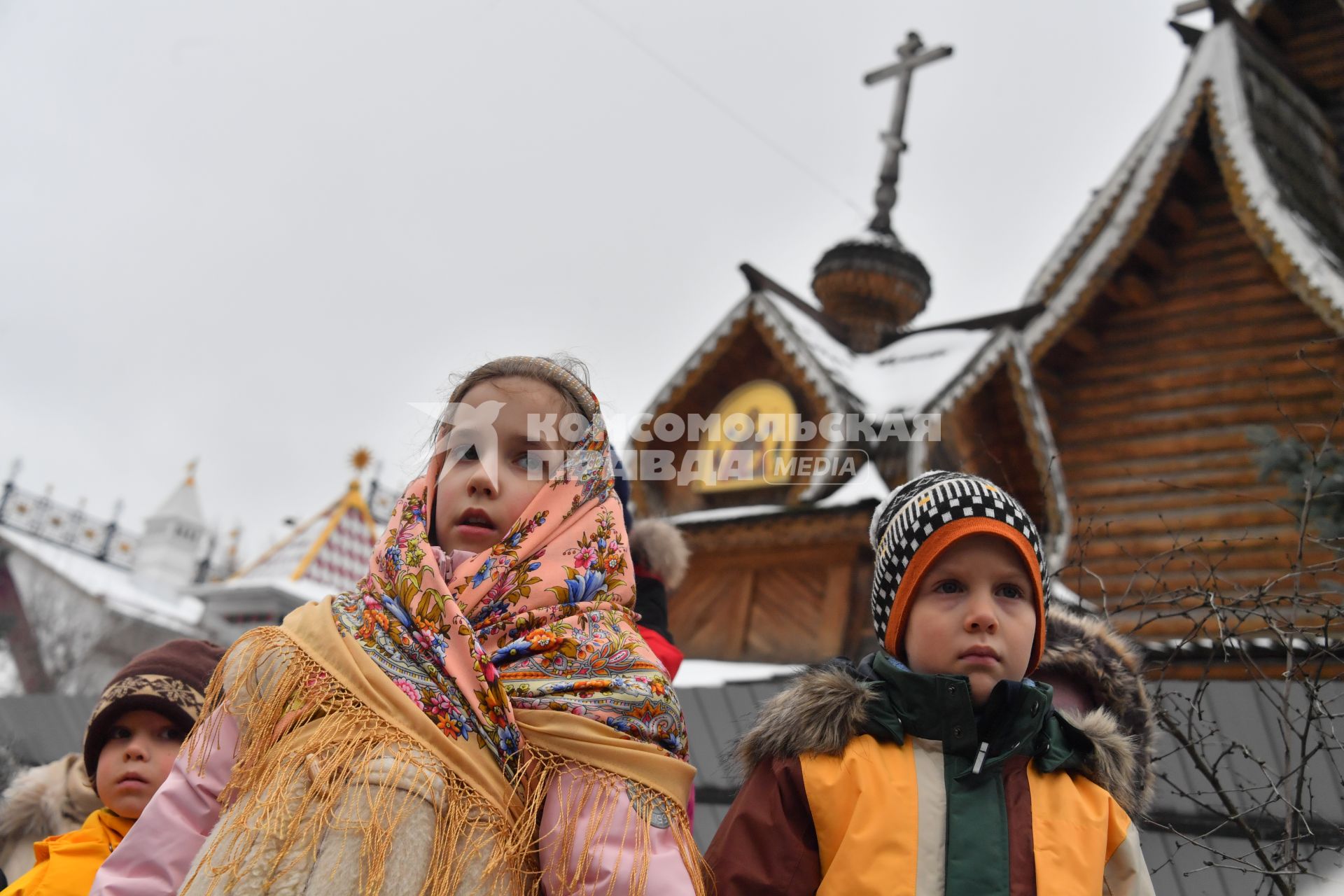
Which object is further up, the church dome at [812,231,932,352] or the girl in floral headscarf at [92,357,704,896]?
the church dome at [812,231,932,352]

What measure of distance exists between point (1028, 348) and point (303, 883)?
773 cm

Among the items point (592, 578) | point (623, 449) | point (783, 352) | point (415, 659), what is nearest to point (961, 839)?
point (592, 578)

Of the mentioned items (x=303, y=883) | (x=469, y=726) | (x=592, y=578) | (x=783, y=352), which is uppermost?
(x=783, y=352)

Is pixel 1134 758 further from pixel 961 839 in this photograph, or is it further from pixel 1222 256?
pixel 1222 256

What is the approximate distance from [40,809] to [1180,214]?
28.0 feet

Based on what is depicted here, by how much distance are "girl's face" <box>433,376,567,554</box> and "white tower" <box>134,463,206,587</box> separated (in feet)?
110

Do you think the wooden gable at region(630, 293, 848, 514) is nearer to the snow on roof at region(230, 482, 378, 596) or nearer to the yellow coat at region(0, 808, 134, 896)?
the yellow coat at region(0, 808, 134, 896)

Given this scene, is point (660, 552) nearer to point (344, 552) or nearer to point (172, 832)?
point (172, 832)

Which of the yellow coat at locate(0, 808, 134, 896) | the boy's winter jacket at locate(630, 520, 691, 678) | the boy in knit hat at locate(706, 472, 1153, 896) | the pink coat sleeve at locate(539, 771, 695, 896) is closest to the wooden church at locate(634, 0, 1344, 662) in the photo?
the boy's winter jacket at locate(630, 520, 691, 678)

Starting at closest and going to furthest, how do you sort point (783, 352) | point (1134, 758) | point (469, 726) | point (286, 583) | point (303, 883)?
point (303, 883)
point (469, 726)
point (1134, 758)
point (783, 352)
point (286, 583)

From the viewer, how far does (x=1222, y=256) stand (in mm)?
8719

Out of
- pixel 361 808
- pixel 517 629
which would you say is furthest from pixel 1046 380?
pixel 361 808

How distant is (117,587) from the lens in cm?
2823

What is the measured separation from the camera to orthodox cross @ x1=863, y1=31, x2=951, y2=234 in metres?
11.4
